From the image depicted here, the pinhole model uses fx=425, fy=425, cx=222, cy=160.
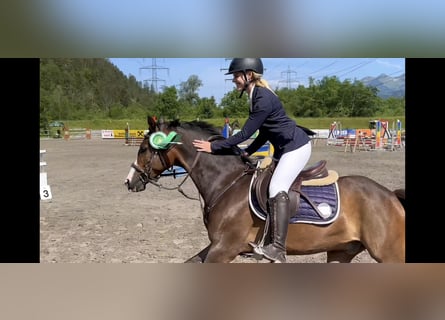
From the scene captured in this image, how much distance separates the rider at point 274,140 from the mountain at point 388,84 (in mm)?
3171

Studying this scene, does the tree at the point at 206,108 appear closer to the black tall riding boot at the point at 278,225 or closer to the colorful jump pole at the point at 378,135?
the black tall riding boot at the point at 278,225

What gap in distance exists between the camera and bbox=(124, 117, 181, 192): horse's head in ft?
7.95

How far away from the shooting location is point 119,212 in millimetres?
4543

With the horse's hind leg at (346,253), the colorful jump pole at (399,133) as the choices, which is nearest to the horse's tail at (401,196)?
the horse's hind leg at (346,253)

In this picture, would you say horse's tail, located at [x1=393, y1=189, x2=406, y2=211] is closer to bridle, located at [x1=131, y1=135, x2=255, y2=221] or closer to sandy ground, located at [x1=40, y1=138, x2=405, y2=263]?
bridle, located at [x1=131, y1=135, x2=255, y2=221]

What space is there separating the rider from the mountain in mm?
3171

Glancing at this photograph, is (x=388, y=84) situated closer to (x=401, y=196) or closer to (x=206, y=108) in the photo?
(x=206, y=108)

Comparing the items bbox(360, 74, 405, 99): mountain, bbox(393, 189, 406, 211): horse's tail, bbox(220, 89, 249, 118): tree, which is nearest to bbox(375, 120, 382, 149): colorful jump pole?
bbox(360, 74, 405, 99): mountain

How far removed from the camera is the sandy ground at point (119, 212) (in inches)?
138

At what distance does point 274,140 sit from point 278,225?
0.47 m
